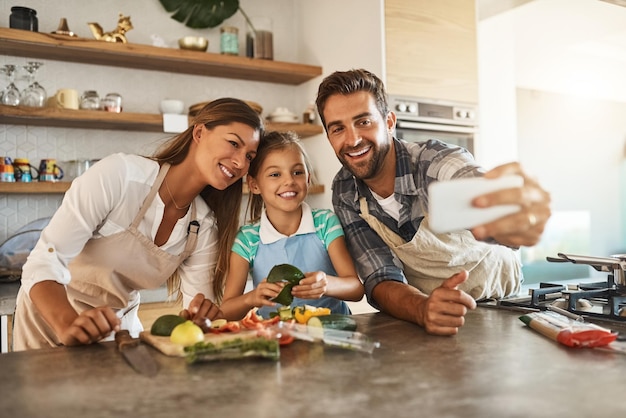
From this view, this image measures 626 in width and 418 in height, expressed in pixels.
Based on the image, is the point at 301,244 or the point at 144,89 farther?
the point at 144,89

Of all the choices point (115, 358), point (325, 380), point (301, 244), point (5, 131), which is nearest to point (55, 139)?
point (5, 131)

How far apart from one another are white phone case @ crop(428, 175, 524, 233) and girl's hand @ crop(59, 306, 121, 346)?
791mm

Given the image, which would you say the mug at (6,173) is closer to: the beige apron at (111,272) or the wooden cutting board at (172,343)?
the beige apron at (111,272)

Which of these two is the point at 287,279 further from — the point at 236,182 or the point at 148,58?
the point at 148,58

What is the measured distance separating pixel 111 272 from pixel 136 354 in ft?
2.35

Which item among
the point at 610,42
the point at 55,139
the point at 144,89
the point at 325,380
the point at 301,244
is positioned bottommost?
the point at 325,380

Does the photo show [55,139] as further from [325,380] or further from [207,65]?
[325,380]

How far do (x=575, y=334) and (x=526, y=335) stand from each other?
13 centimetres

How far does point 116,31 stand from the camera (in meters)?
3.28

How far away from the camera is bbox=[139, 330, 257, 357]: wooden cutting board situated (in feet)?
3.79

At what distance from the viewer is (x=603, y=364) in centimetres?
103

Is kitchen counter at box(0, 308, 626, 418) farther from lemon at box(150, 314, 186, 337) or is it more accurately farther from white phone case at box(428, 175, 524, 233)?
white phone case at box(428, 175, 524, 233)

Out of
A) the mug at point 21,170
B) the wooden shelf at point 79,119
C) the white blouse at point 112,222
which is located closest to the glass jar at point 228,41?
the wooden shelf at point 79,119

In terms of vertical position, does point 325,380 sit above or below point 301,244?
below
